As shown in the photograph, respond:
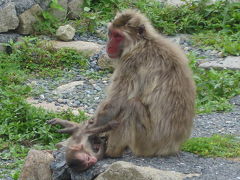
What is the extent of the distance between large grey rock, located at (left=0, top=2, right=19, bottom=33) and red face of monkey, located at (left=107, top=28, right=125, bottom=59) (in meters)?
5.49

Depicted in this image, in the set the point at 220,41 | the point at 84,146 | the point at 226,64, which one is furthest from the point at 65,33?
the point at 84,146

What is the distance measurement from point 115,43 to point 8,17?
18.4ft

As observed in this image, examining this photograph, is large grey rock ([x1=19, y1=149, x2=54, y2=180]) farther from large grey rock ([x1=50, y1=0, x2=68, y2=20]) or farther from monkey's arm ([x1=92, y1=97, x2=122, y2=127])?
large grey rock ([x1=50, y1=0, x2=68, y2=20])

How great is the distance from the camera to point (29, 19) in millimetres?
12125

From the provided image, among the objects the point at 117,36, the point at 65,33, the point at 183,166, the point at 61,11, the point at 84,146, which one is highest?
the point at 117,36

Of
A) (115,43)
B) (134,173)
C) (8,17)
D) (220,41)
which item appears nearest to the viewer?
(134,173)

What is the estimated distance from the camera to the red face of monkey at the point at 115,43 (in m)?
6.58

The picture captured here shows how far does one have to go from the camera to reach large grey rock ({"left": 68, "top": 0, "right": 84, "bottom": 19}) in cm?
1305

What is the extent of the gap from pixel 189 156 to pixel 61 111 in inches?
113

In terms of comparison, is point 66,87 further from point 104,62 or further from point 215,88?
point 215,88

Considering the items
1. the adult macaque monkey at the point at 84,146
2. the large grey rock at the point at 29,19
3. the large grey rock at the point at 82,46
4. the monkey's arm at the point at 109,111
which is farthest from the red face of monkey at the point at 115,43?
the large grey rock at the point at 29,19

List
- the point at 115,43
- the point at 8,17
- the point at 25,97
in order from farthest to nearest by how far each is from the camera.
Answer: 1. the point at 8,17
2. the point at 25,97
3. the point at 115,43

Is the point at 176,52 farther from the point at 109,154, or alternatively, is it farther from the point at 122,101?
the point at 109,154

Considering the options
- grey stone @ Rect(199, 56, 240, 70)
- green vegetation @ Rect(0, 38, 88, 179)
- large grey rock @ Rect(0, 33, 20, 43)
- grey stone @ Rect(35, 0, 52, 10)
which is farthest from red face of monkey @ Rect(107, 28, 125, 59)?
grey stone @ Rect(35, 0, 52, 10)
